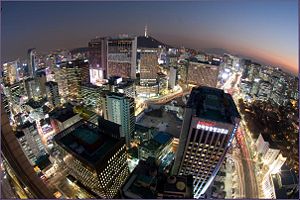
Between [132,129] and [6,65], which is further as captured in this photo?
[6,65]

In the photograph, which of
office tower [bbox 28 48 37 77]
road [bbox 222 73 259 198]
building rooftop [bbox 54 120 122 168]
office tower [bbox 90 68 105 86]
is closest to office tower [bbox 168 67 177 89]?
office tower [bbox 90 68 105 86]

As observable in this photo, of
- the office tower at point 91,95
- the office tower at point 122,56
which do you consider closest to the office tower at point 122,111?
the office tower at point 91,95

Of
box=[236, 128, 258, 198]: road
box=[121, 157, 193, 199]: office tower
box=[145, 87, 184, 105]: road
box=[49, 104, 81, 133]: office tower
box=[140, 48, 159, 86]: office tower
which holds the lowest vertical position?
box=[236, 128, 258, 198]: road

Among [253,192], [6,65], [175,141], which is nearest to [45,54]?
[6,65]

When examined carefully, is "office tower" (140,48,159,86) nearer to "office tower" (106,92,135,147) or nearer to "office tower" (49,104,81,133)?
"office tower" (106,92,135,147)

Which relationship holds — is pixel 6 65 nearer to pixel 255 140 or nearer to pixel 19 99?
pixel 19 99

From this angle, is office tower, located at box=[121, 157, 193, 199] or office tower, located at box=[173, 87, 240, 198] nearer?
office tower, located at box=[121, 157, 193, 199]
